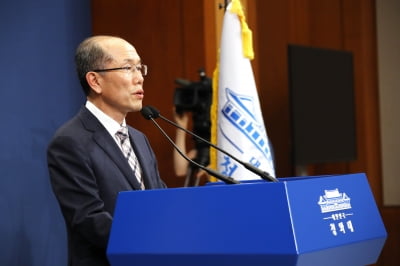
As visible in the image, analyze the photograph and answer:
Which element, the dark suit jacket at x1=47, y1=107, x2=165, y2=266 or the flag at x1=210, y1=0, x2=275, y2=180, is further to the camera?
the flag at x1=210, y1=0, x2=275, y2=180

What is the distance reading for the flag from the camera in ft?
12.7

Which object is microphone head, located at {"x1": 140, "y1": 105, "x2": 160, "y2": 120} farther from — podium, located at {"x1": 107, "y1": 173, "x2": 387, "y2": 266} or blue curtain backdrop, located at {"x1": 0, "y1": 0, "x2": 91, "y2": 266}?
blue curtain backdrop, located at {"x1": 0, "y1": 0, "x2": 91, "y2": 266}

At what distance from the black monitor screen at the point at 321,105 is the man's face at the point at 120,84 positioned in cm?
307

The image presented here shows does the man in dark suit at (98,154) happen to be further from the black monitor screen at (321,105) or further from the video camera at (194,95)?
the black monitor screen at (321,105)

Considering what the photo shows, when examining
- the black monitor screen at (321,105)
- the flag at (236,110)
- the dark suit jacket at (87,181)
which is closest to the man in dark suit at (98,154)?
the dark suit jacket at (87,181)

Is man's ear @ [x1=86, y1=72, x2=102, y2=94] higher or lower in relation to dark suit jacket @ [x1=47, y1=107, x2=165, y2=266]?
higher

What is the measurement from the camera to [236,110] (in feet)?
13.0

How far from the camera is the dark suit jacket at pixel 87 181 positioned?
7.47 feet

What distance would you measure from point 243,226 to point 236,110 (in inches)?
88.4

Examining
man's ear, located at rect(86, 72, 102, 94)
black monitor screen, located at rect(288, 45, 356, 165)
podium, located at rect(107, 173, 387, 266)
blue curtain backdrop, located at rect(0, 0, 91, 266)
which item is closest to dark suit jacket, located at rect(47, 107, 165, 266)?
man's ear, located at rect(86, 72, 102, 94)

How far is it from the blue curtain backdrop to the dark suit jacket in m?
1.33

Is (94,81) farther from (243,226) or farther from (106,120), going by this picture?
(243,226)

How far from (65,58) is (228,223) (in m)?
2.67

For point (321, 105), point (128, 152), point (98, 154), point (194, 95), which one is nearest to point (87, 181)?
point (98, 154)
